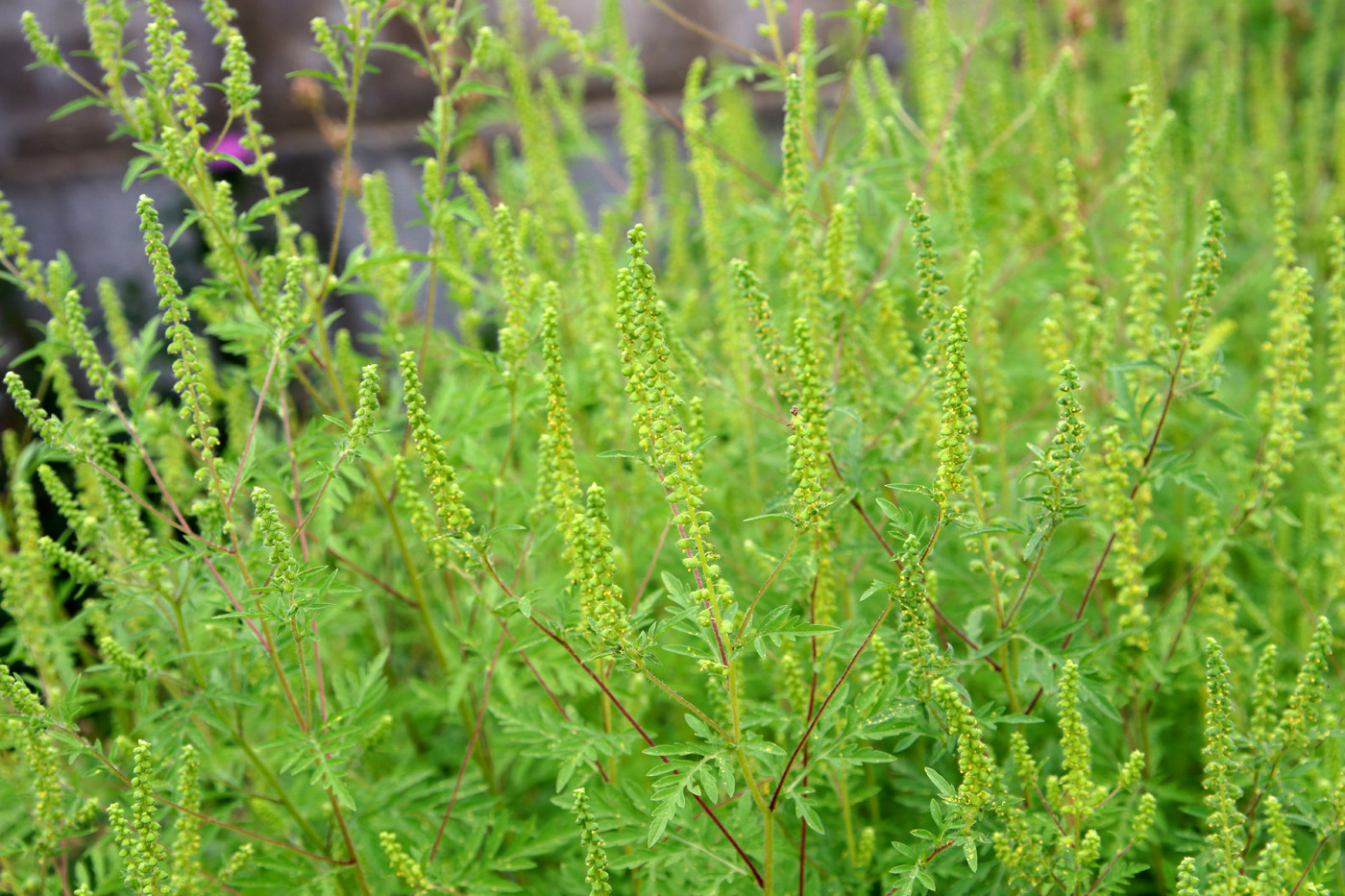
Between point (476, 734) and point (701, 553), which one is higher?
point (701, 553)

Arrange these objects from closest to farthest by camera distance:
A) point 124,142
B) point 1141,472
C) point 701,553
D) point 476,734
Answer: point 701,553, point 1141,472, point 476,734, point 124,142

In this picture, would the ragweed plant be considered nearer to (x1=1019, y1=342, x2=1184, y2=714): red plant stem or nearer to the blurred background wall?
(x1=1019, y1=342, x2=1184, y2=714): red plant stem

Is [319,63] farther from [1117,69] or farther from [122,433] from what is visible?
[1117,69]

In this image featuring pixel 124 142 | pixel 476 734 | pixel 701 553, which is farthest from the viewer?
pixel 124 142

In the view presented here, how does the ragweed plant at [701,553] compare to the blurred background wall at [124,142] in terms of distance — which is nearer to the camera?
the ragweed plant at [701,553]

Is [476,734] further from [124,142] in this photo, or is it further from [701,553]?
[124,142]

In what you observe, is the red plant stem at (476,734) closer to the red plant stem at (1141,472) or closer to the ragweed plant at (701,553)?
the ragweed plant at (701,553)

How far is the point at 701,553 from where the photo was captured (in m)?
1.71

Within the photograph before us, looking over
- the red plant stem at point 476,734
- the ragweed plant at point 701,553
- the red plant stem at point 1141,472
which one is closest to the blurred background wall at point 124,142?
the ragweed plant at point 701,553

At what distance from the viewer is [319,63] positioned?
5930 mm

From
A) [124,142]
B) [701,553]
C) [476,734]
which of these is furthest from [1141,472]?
[124,142]

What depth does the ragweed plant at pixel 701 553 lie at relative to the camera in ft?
6.01

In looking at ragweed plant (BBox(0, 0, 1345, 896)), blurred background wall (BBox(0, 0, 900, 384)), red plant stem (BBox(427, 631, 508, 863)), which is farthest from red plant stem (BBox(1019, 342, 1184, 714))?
blurred background wall (BBox(0, 0, 900, 384))

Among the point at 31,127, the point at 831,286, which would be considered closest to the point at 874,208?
the point at 831,286
